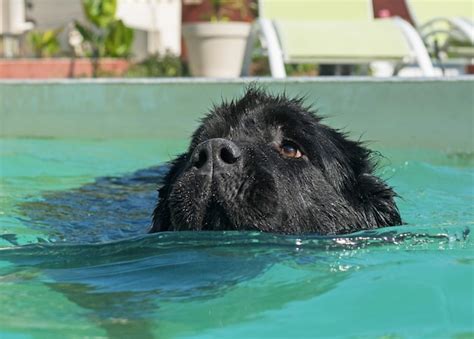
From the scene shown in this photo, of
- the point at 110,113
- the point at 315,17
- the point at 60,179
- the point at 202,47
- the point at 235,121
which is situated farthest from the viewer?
the point at 202,47

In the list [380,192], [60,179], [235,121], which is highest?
[235,121]

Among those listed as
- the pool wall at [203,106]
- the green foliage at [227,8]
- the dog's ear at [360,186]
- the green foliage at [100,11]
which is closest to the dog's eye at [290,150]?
the dog's ear at [360,186]

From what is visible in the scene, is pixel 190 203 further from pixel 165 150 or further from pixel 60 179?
pixel 165 150

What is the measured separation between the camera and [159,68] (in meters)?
14.2

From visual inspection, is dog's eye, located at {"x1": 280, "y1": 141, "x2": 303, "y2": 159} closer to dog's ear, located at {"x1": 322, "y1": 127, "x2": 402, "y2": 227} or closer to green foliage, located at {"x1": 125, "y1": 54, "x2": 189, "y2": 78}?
dog's ear, located at {"x1": 322, "y1": 127, "x2": 402, "y2": 227}

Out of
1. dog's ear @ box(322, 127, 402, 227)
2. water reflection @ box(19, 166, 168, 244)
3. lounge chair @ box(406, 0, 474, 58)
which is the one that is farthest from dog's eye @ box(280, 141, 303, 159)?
lounge chair @ box(406, 0, 474, 58)

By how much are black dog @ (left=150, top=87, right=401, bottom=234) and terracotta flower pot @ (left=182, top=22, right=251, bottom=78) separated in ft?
27.1

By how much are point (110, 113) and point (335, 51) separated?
2.54 metres

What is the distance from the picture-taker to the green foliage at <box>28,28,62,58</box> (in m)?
16.0

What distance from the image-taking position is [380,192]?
376cm

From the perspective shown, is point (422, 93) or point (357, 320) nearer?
point (357, 320)

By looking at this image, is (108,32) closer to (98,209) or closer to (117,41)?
(117,41)

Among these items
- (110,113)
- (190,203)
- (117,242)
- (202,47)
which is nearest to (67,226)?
(117,242)

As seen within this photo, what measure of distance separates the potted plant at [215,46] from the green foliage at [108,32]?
2899 millimetres
